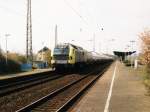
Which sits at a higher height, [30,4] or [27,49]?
[30,4]

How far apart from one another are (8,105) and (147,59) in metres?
10.3

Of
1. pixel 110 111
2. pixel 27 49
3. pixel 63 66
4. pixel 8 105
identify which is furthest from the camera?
pixel 27 49

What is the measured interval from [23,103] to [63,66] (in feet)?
70.2

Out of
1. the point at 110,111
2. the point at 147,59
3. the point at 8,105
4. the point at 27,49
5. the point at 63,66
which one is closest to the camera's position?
the point at 110,111

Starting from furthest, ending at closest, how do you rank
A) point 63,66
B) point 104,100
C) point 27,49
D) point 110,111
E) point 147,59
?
1. point 27,49
2. point 63,66
3. point 147,59
4. point 104,100
5. point 110,111

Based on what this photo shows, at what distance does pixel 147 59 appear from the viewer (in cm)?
2231

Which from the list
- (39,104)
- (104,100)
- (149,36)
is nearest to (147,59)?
(149,36)

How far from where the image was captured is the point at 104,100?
16.5m

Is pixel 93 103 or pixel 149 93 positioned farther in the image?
pixel 149 93

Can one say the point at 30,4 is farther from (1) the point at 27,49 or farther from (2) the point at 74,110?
(2) the point at 74,110

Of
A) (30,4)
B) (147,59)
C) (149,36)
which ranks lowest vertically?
(147,59)

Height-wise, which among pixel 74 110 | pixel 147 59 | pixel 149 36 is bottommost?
pixel 74 110

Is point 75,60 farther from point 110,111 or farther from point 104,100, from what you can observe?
point 110,111

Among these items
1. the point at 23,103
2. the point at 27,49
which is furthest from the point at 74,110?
the point at 27,49
